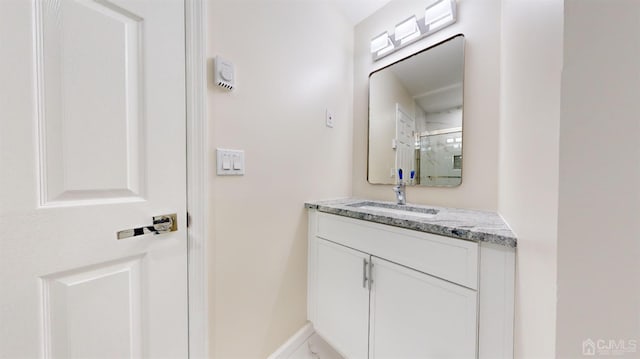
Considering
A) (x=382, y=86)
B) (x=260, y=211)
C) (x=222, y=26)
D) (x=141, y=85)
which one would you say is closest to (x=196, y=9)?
(x=222, y=26)

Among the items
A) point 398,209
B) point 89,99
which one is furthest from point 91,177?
point 398,209

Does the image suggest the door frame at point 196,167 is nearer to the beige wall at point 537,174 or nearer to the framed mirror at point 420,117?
the beige wall at point 537,174

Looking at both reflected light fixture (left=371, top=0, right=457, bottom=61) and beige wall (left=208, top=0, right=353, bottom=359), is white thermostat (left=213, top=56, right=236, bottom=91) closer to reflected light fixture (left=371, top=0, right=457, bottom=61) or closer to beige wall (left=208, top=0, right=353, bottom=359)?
beige wall (left=208, top=0, right=353, bottom=359)

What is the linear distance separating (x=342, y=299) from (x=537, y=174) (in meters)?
0.99

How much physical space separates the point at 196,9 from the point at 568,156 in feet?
3.80

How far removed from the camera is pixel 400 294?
0.89 meters

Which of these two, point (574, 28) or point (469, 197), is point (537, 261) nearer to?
point (574, 28)

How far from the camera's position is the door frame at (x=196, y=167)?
0.83 metres

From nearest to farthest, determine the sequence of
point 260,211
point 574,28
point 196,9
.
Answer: point 574,28
point 196,9
point 260,211

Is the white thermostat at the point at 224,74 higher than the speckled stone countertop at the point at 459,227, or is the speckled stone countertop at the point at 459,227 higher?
the white thermostat at the point at 224,74

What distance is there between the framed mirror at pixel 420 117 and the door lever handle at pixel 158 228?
125 centimetres

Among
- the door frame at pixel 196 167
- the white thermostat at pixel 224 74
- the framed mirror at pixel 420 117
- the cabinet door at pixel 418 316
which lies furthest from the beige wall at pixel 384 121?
the door frame at pixel 196 167

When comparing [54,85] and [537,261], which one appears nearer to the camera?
[537,261]

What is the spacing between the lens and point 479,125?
44.6 inches
